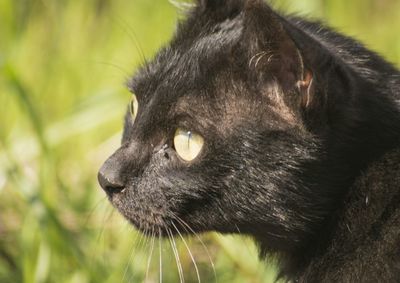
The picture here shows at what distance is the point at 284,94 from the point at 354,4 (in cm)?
303

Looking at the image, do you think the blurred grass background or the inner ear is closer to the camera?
the inner ear

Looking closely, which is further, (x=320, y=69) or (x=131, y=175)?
(x=131, y=175)

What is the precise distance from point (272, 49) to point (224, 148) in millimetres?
266

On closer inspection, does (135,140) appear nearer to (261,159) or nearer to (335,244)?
(261,159)

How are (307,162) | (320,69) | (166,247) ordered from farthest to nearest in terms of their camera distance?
(166,247)
(307,162)
(320,69)

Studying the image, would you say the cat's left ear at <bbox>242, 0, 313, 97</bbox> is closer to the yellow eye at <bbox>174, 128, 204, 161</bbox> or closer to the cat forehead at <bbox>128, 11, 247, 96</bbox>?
the cat forehead at <bbox>128, 11, 247, 96</bbox>

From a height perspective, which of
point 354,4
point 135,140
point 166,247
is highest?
point 135,140

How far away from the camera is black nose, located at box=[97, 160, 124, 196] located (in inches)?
80.2

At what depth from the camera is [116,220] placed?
2939mm

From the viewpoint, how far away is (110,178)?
204 centimetres

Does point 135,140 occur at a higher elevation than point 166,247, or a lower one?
higher

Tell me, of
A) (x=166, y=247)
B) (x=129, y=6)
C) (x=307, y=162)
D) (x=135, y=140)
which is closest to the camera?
(x=307, y=162)

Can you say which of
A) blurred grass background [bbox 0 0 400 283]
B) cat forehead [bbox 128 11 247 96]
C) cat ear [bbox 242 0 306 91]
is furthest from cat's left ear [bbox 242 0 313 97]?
blurred grass background [bbox 0 0 400 283]

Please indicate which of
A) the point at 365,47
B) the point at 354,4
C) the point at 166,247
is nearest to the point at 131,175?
the point at 166,247
